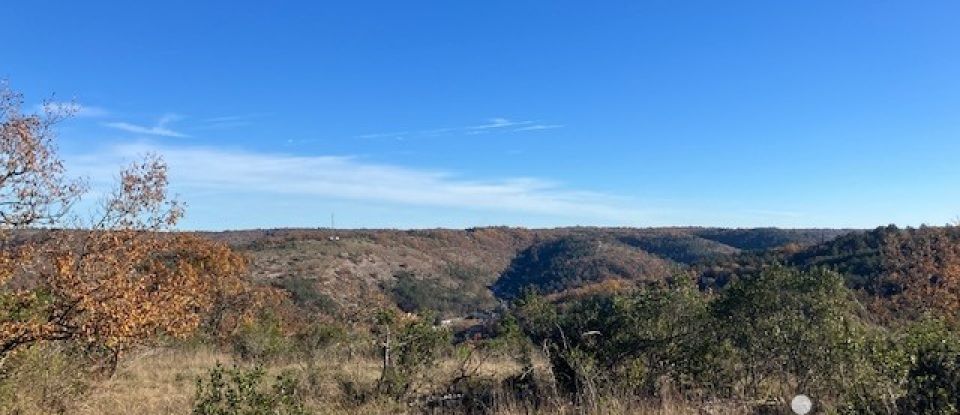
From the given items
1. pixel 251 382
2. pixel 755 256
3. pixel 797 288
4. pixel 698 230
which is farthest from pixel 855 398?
pixel 698 230

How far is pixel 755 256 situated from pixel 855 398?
194ft

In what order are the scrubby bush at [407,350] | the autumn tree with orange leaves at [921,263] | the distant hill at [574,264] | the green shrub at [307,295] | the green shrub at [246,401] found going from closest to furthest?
the green shrub at [246,401] → the scrubby bush at [407,350] → the autumn tree with orange leaves at [921,263] → the green shrub at [307,295] → the distant hill at [574,264]

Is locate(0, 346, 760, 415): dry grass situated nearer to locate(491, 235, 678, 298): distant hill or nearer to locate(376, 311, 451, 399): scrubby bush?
locate(376, 311, 451, 399): scrubby bush

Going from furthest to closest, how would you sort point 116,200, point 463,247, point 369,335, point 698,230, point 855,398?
point 698,230 → point 463,247 → point 369,335 → point 116,200 → point 855,398

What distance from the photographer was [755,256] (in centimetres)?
6097

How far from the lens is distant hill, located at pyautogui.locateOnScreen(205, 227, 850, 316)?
2616 inches

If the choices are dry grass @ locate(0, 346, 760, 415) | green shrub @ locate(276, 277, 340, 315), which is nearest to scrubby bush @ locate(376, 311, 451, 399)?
dry grass @ locate(0, 346, 760, 415)

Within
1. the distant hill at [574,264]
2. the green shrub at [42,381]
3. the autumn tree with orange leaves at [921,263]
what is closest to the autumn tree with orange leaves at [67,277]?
the green shrub at [42,381]

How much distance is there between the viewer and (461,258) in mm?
99125

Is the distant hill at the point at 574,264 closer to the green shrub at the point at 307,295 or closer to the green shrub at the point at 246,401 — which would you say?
the green shrub at the point at 307,295

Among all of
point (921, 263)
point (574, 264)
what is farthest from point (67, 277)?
point (574, 264)

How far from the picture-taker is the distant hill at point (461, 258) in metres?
66.4

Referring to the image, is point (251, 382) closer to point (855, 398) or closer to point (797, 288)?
point (855, 398)

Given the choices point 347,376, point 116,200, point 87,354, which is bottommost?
point 347,376
